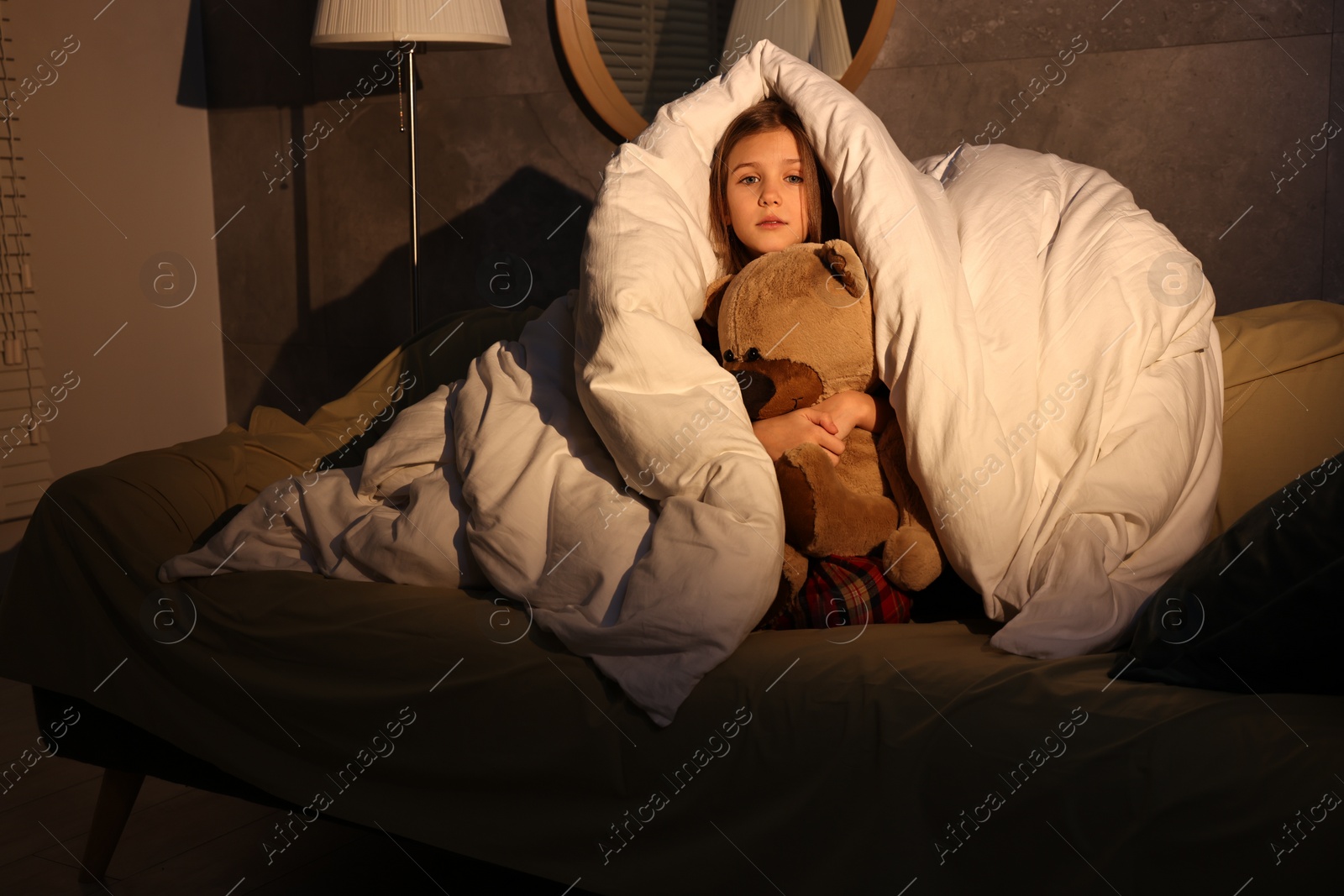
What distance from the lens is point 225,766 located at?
1.49 metres

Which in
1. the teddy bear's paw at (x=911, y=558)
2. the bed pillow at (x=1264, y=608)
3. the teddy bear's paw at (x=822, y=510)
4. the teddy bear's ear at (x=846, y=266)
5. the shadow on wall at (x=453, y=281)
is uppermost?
the shadow on wall at (x=453, y=281)

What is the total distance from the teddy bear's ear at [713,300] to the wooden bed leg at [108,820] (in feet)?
3.56

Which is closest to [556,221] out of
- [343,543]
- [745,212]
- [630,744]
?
[745,212]

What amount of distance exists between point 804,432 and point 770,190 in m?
0.40

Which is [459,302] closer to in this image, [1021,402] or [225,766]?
[225,766]

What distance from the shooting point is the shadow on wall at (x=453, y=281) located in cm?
254

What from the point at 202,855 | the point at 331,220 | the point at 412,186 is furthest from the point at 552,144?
the point at 202,855

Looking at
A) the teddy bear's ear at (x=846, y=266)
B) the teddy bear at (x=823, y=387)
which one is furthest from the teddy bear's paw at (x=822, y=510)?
the teddy bear's ear at (x=846, y=266)

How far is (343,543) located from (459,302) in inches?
50.8

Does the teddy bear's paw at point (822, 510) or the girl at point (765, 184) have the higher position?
the girl at point (765, 184)

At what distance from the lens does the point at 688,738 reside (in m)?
1.17

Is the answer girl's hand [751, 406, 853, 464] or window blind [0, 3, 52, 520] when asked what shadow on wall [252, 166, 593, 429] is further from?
girl's hand [751, 406, 853, 464]

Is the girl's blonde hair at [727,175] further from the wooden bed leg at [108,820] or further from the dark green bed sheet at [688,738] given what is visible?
the wooden bed leg at [108,820]

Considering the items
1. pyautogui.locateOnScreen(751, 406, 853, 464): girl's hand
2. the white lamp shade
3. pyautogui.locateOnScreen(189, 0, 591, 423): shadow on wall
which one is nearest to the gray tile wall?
pyautogui.locateOnScreen(189, 0, 591, 423): shadow on wall
